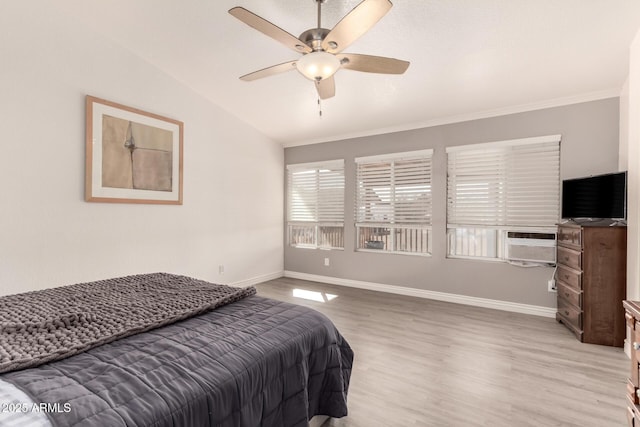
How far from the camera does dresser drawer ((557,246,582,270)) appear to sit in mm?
2879

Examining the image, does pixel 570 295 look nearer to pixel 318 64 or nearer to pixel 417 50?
pixel 417 50

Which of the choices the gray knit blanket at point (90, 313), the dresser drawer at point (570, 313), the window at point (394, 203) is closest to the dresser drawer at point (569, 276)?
the dresser drawer at point (570, 313)

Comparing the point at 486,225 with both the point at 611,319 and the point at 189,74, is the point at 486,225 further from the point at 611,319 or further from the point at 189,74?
the point at 189,74

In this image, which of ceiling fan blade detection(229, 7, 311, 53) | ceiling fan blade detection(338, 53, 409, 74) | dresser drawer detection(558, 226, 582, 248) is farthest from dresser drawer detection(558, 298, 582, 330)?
ceiling fan blade detection(229, 7, 311, 53)

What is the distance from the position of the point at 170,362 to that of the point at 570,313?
3.50m

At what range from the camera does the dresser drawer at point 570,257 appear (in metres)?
2.88

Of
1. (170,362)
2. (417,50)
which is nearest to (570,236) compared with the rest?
(417,50)

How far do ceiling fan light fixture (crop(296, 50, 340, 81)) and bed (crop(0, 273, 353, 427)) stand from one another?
1.43m

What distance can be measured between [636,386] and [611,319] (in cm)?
178

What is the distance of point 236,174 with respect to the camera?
4645 mm

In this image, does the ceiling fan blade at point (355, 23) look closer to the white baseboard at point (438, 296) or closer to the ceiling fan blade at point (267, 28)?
the ceiling fan blade at point (267, 28)

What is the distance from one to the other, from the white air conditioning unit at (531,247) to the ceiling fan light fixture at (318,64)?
3.03 m

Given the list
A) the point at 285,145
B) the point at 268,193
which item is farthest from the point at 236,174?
the point at 285,145

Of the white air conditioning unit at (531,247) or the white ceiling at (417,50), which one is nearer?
the white ceiling at (417,50)
